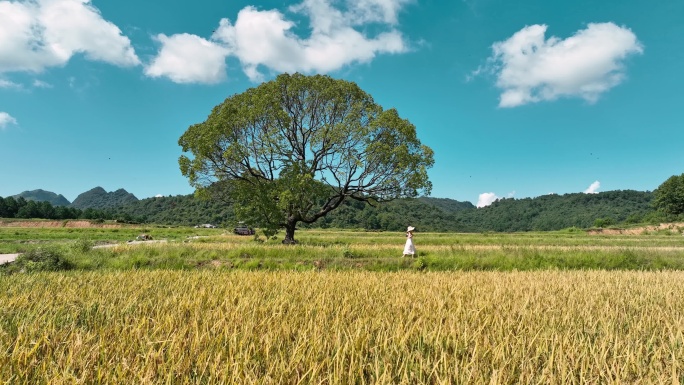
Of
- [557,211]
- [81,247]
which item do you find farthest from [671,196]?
[81,247]

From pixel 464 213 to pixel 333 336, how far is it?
16056cm

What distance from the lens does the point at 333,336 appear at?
354 cm

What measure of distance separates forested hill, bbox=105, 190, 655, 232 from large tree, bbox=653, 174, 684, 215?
16.6 feet

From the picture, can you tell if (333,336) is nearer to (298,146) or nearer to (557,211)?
(298,146)

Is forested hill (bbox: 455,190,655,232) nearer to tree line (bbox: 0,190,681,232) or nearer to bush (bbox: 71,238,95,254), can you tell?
tree line (bbox: 0,190,681,232)

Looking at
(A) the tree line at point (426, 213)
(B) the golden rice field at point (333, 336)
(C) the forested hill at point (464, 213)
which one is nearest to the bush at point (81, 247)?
(B) the golden rice field at point (333, 336)

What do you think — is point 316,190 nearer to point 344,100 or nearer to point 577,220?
point 344,100

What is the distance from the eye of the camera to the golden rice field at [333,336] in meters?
2.62

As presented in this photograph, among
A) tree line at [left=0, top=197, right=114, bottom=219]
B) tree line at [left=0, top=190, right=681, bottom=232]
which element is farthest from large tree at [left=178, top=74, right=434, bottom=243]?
tree line at [left=0, top=197, right=114, bottom=219]

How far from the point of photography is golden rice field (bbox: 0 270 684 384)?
2.62 metres

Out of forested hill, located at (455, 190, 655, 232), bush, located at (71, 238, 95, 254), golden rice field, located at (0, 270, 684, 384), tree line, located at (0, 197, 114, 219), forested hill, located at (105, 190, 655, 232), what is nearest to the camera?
golden rice field, located at (0, 270, 684, 384)

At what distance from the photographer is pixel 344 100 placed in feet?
76.6

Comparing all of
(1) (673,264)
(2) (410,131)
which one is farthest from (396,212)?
(1) (673,264)

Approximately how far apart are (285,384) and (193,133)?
81.5 feet
